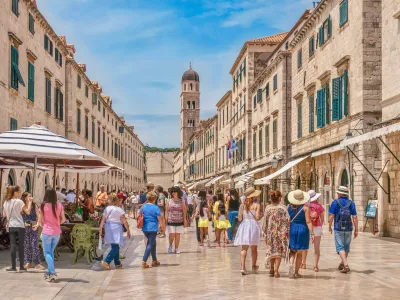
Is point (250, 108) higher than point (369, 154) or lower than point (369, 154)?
higher

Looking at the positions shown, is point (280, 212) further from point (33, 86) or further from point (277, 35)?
point (277, 35)

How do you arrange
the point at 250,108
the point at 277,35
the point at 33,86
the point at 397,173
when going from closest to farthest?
1. the point at 397,173
2. the point at 33,86
3. the point at 250,108
4. the point at 277,35

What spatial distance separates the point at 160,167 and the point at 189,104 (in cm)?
2436

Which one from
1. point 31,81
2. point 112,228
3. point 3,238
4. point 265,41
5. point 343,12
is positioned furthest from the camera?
point 265,41

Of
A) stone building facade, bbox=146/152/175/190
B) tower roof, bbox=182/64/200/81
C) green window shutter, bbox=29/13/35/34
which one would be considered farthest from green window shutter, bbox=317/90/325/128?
stone building facade, bbox=146/152/175/190

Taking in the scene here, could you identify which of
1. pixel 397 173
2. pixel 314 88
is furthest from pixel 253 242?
pixel 314 88

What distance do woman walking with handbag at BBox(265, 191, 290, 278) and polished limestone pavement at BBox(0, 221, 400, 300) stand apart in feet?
1.16

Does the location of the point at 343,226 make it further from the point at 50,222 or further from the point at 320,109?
the point at 320,109

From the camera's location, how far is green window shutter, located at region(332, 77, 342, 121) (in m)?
23.5

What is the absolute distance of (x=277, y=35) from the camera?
158 ft

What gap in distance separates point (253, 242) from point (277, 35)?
1520 inches

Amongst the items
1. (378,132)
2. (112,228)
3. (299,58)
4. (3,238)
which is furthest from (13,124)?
(378,132)

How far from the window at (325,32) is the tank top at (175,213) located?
1304 cm

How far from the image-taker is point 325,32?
25844 millimetres
